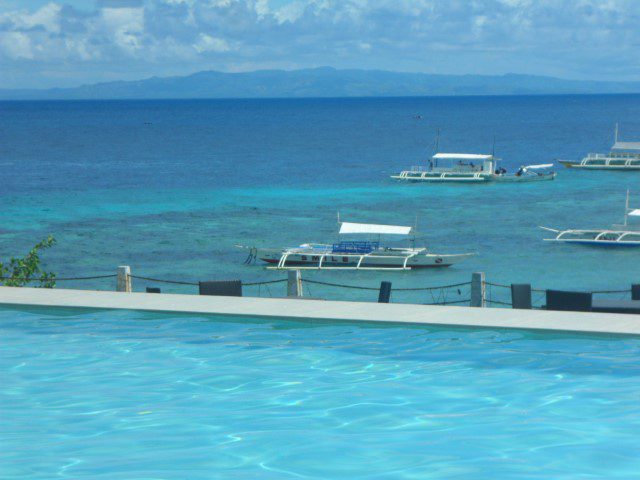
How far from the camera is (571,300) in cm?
1773

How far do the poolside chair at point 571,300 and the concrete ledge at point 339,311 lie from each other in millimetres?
1029

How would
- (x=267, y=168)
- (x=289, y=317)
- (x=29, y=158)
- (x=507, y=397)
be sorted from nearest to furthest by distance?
Result: (x=507, y=397) < (x=289, y=317) < (x=267, y=168) < (x=29, y=158)

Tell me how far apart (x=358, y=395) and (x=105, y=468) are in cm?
389

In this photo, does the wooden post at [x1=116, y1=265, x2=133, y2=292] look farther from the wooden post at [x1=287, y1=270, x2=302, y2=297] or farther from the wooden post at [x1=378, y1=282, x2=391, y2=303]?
the wooden post at [x1=378, y1=282, x2=391, y2=303]

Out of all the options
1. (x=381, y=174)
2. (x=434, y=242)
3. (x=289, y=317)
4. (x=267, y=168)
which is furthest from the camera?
(x=267, y=168)

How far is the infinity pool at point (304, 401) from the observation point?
11.2 metres

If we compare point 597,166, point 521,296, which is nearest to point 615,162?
point 597,166

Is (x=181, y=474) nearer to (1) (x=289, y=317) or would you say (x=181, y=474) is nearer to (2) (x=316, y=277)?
(1) (x=289, y=317)

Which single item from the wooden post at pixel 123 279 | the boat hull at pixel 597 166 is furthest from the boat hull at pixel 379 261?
the boat hull at pixel 597 166

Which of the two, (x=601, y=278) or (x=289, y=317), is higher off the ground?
(x=289, y=317)

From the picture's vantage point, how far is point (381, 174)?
9625 cm

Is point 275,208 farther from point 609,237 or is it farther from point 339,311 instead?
point 339,311

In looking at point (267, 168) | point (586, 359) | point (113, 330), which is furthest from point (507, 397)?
point (267, 168)

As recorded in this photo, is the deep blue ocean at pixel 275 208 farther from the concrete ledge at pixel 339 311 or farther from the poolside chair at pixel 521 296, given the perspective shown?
the concrete ledge at pixel 339 311
